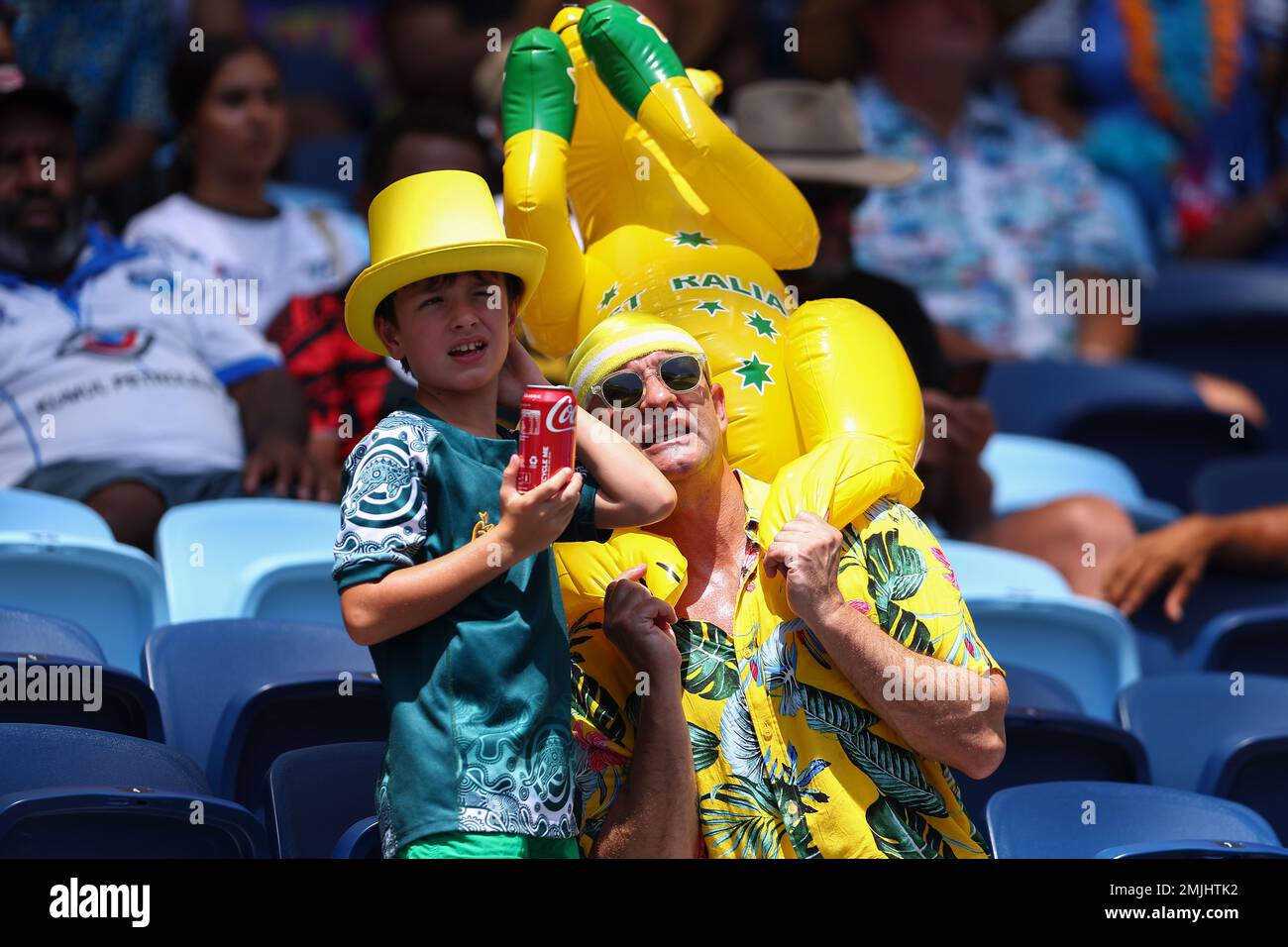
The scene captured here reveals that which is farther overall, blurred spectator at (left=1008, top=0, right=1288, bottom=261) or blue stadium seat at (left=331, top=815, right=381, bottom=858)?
blurred spectator at (left=1008, top=0, right=1288, bottom=261)

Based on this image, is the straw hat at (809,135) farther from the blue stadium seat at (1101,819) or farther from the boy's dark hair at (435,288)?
Answer: the boy's dark hair at (435,288)

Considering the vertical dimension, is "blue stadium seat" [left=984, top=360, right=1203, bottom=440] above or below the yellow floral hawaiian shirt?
above

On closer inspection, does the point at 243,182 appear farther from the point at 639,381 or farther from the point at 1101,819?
the point at 1101,819

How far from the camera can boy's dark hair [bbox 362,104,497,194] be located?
486cm

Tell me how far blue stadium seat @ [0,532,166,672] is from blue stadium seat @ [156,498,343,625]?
99 mm

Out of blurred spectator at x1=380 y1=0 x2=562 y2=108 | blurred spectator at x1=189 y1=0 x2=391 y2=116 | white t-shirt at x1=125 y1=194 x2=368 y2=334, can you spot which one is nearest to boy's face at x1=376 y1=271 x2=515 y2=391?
white t-shirt at x1=125 y1=194 x2=368 y2=334

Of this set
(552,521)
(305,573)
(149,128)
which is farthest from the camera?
(149,128)

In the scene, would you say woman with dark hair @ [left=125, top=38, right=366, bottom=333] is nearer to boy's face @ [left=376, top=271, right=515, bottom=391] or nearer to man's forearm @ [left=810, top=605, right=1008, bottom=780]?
boy's face @ [left=376, top=271, right=515, bottom=391]

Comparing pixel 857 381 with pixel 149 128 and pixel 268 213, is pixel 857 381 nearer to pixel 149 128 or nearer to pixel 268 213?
pixel 268 213

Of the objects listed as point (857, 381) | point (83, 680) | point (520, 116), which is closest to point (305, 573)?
point (83, 680)

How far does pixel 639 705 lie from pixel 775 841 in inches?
10.9

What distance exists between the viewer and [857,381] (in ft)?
9.87

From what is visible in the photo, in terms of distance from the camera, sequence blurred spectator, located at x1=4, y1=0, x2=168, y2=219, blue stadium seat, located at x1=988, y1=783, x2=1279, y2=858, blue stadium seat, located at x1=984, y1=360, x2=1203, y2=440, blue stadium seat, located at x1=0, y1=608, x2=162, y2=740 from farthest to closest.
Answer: blue stadium seat, located at x1=984, y1=360, x2=1203, y2=440
blurred spectator, located at x1=4, y1=0, x2=168, y2=219
blue stadium seat, located at x1=988, y1=783, x2=1279, y2=858
blue stadium seat, located at x1=0, y1=608, x2=162, y2=740

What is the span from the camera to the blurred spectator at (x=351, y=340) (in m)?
4.50
